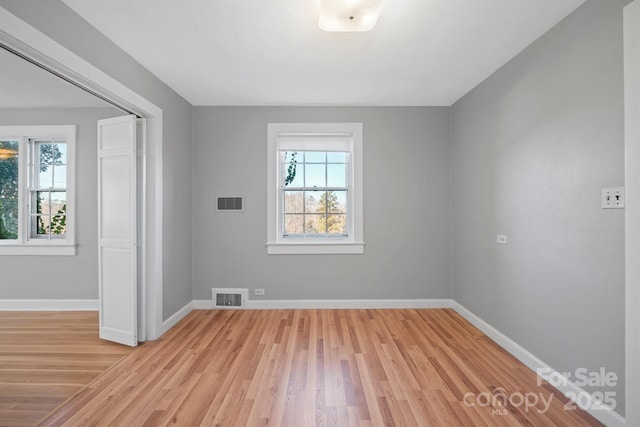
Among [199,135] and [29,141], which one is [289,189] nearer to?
[199,135]

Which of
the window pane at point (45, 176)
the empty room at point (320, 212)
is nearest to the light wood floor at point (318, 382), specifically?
the empty room at point (320, 212)

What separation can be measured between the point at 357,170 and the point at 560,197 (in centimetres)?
221

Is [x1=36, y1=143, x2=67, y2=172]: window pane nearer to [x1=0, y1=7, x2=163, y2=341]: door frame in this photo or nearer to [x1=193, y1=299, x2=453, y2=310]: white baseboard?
[x1=0, y1=7, x2=163, y2=341]: door frame

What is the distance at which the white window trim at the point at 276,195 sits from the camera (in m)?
3.81

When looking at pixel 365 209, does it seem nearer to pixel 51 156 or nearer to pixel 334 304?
pixel 334 304

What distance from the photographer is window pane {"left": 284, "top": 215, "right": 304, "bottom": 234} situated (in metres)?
3.98

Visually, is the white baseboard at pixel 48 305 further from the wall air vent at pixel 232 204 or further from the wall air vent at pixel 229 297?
the wall air vent at pixel 232 204

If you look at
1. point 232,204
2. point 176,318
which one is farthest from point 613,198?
point 176,318

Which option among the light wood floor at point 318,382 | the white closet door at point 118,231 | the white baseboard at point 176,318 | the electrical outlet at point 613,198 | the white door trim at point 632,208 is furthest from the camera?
the white baseboard at point 176,318

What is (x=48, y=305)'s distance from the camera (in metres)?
3.79

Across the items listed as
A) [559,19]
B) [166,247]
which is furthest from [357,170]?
[166,247]

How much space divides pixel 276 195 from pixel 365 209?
4.09 feet

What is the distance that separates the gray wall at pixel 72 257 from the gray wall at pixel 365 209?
1.42 meters

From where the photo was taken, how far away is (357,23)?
1893mm
